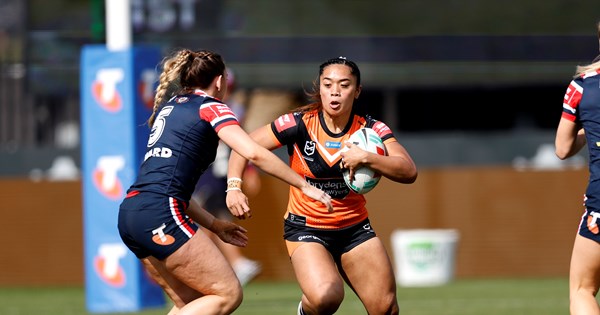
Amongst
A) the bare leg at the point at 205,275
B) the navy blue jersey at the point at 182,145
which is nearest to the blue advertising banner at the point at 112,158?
the navy blue jersey at the point at 182,145

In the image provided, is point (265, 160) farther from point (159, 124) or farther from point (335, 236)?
point (335, 236)

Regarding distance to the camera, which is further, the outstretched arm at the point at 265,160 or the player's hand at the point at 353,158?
the player's hand at the point at 353,158

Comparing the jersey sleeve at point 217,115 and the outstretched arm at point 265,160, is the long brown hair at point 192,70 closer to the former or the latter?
the jersey sleeve at point 217,115

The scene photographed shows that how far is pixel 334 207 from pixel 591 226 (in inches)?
68.4

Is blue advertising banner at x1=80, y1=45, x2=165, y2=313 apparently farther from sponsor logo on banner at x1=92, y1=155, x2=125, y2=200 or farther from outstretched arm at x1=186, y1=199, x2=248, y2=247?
outstretched arm at x1=186, y1=199, x2=248, y2=247

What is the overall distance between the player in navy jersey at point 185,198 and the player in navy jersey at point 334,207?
0.63 meters

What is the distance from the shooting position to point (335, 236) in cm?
769

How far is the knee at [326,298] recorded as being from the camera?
7402 mm

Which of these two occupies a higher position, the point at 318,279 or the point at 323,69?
the point at 323,69

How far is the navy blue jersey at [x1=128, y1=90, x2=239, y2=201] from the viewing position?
22.4 ft

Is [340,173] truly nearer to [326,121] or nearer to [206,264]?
[326,121]

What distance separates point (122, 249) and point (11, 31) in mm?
7170

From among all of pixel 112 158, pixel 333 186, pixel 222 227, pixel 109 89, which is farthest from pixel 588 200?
pixel 109 89

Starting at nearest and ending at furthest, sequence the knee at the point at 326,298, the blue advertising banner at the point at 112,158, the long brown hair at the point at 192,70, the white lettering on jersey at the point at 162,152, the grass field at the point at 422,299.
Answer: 1. the white lettering on jersey at the point at 162,152
2. the long brown hair at the point at 192,70
3. the knee at the point at 326,298
4. the grass field at the point at 422,299
5. the blue advertising banner at the point at 112,158
